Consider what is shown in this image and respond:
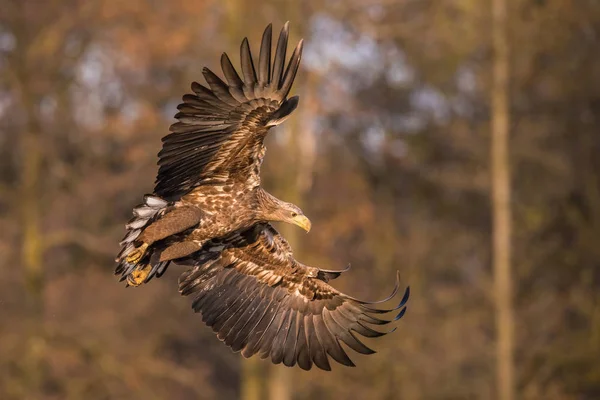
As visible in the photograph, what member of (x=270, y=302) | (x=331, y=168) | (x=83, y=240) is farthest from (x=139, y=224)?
(x=331, y=168)

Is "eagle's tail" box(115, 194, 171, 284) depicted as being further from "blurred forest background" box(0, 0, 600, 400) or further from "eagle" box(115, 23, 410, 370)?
"blurred forest background" box(0, 0, 600, 400)

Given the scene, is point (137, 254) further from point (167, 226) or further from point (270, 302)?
point (270, 302)

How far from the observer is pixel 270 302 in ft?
33.1

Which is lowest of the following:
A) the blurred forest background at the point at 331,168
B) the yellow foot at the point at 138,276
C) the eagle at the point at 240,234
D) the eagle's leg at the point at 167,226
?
the yellow foot at the point at 138,276

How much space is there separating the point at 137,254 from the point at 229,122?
127cm

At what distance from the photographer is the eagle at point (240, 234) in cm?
855

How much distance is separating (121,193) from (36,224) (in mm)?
1649

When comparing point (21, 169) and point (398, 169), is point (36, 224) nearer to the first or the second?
point (21, 169)

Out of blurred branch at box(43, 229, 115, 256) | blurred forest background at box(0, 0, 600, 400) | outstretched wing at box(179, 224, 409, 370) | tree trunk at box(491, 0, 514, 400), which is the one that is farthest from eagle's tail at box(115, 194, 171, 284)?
tree trunk at box(491, 0, 514, 400)

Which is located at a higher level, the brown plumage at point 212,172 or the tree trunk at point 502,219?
the tree trunk at point 502,219

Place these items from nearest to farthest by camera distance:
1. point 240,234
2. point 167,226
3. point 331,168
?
point 167,226
point 240,234
point 331,168

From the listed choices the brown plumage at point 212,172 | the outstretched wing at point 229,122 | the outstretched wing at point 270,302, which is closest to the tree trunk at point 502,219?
the outstretched wing at point 270,302

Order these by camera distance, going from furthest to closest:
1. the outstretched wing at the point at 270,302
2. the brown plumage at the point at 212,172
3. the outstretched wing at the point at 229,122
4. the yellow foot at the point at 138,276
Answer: the outstretched wing at the point at 270,302 < the yellow foot at the point at 138,276 < the brown plumage at the point at 212,172 < the outstretched wing at the point at 229,122

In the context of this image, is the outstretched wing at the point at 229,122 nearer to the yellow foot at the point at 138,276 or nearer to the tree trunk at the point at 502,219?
the yellow foot at the point at 138,276
